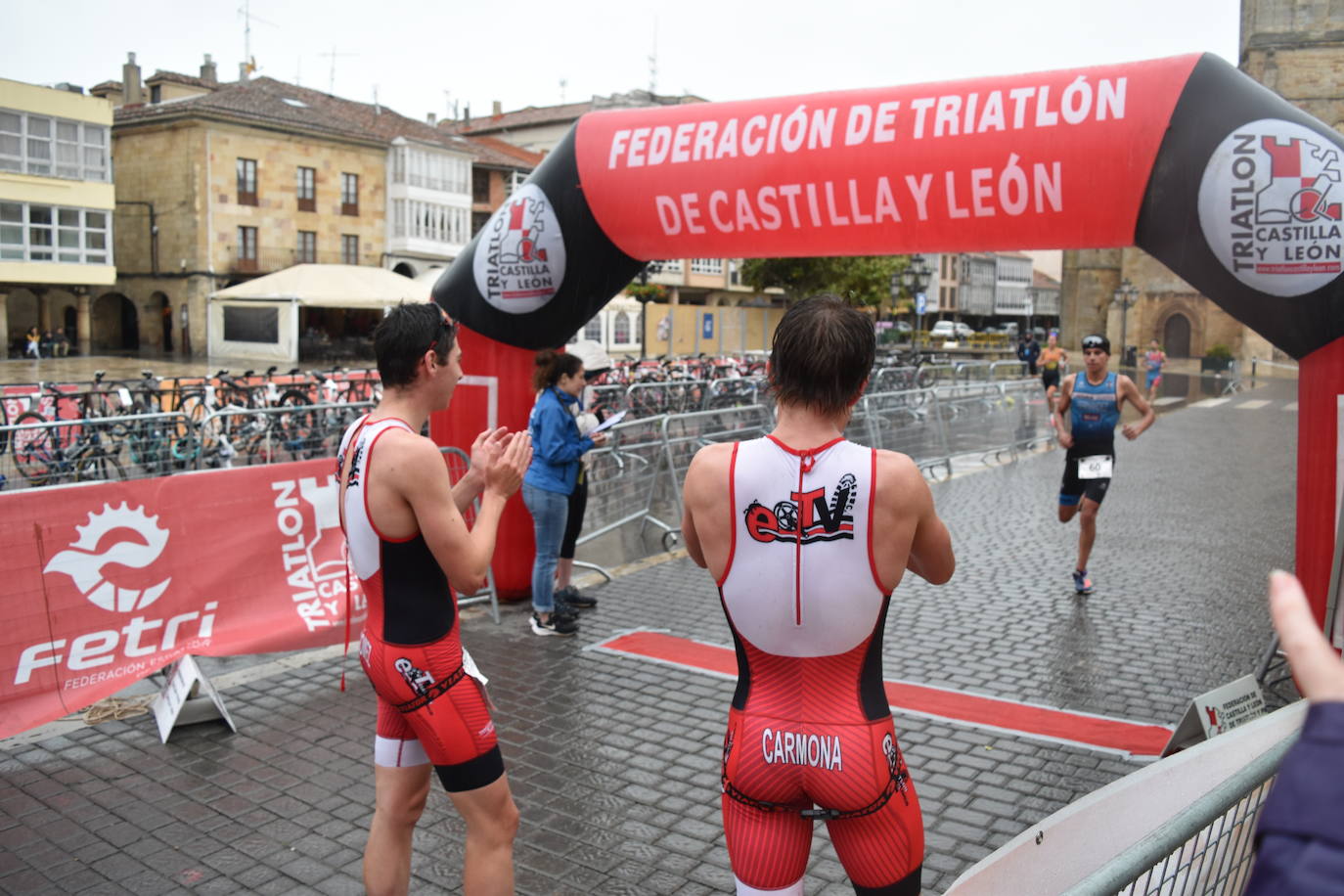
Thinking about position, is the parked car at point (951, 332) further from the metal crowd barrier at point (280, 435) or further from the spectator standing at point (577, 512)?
the spectator standing at point (577, 512)

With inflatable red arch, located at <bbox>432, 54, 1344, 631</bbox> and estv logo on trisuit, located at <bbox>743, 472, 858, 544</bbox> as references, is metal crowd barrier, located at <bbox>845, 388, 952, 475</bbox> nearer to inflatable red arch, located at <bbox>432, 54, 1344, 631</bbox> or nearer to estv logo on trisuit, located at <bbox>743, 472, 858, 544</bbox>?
inflatable red arch, located at <bbox>432, 54, 1344, 631</bbox>

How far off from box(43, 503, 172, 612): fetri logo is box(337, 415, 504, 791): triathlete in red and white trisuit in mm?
2709

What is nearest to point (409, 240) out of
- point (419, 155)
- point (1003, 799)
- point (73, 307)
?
point (419, 155)

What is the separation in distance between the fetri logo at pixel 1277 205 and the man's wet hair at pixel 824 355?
369 centimetres

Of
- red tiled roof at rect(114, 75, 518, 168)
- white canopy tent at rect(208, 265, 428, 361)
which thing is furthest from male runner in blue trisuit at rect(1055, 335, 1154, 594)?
red tiled roof at rect(114, 75, 518, 168)

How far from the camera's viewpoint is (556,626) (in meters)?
6.98

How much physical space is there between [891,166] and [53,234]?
40.1 m

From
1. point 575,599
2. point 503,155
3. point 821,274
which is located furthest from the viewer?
point 503,155

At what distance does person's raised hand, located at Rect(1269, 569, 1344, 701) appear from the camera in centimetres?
111

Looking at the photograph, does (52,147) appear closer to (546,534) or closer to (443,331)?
(546,534)

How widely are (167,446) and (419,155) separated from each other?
43647mm

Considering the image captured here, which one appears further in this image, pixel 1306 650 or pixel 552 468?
pixel 552 468

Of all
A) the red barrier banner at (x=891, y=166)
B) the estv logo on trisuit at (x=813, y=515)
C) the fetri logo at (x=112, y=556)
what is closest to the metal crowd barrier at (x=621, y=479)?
the red barrier banner at (x=891, y=166)

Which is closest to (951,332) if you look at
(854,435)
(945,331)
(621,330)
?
(945,331)
